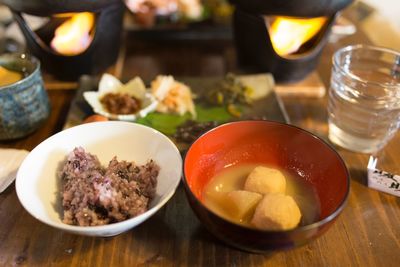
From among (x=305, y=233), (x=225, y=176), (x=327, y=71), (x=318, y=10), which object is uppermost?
(x=318, y=10)

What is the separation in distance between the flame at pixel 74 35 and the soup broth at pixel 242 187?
2.79ft

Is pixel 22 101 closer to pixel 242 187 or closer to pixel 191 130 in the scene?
pixel 191 130

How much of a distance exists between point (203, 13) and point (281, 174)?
131 centimetres

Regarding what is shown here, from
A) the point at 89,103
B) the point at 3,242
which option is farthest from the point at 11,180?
the point at 89,103

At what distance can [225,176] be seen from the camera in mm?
1042

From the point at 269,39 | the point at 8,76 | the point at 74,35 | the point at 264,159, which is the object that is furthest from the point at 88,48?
the point at 264,159

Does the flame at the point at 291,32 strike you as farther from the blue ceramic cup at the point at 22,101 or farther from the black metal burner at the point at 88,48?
the blue ceramic cup at the point at 22,101

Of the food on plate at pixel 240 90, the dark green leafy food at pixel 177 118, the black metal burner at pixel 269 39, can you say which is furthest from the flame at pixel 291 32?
the dark green leafy food at pixel 177 118

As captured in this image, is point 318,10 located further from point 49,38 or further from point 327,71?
point 49,38

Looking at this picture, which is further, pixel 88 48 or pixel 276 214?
pixel 88 48

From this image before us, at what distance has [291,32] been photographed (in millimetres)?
1512

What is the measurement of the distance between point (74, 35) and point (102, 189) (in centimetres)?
Result: 84

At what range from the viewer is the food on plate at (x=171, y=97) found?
1.41m

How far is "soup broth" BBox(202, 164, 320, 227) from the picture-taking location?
0.92 metres
